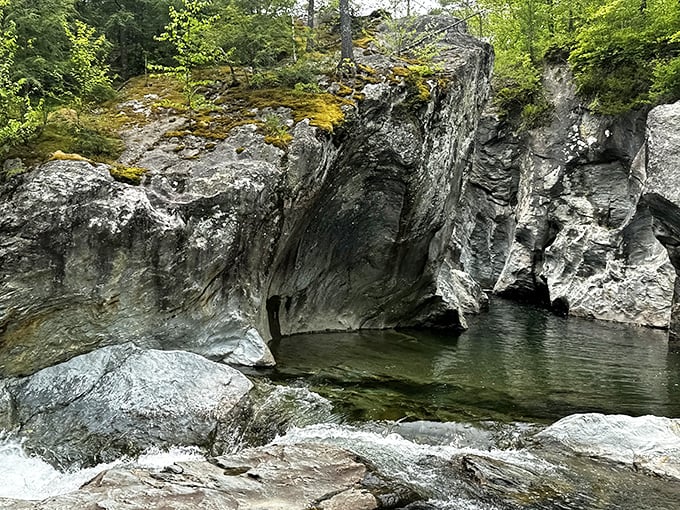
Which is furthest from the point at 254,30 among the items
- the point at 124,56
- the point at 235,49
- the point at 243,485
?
the point at 243,485

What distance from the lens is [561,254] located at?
3006 cm

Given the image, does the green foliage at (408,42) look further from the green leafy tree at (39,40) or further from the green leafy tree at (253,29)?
the green leafy tree at (39,40)

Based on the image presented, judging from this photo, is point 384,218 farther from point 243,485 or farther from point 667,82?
point 667,82

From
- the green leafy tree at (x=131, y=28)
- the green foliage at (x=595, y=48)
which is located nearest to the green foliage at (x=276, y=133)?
the green leafy tree at (x=131, y=28)

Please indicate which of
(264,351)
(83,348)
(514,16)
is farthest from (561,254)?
(83,348)

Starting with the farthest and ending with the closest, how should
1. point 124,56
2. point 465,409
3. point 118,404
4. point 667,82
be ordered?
point 667,82, point 124,56, point 465,409, point 118,404

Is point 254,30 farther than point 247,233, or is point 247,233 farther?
point 254,30

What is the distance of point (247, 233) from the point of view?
12219 mm

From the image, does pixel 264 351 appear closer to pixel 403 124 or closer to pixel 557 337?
pixel 403 124

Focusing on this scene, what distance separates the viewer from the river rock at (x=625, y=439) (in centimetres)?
754

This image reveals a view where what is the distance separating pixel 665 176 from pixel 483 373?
9.12m

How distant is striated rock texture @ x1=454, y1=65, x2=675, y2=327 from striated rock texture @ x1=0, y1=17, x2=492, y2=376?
1004 centimetres

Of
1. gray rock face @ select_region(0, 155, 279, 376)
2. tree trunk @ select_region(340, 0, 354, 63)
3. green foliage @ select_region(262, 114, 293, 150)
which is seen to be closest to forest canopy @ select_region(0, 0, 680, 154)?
tree trunk @ select_region(340, 0, 354, 63)

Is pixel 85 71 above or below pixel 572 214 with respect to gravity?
above
